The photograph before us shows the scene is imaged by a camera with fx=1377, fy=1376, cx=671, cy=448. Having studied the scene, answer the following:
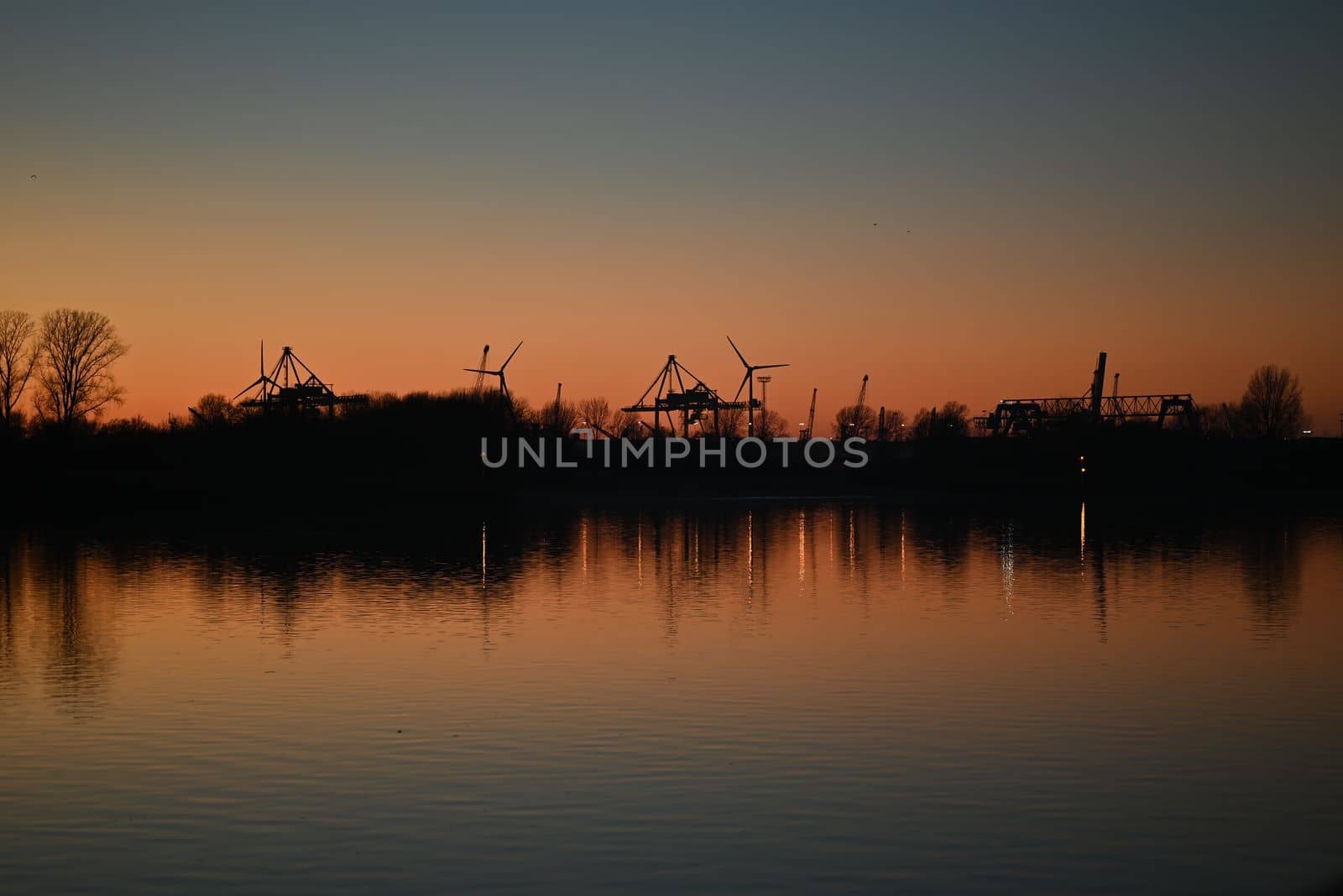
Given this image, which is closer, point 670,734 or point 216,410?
point 670,734

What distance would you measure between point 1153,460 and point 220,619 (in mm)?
124428

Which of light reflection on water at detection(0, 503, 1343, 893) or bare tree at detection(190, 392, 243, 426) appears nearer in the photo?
light reflection on water at detection(0, 503, 1343, 893)

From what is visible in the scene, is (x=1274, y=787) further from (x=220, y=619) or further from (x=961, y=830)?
(x=220, y=619)

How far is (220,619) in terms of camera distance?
101 feet

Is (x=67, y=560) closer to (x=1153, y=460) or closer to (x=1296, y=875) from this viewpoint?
(x=1296, y=875)

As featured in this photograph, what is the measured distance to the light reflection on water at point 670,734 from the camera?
1266 centimetres

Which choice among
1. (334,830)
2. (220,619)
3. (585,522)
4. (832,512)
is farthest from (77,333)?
(334,830)

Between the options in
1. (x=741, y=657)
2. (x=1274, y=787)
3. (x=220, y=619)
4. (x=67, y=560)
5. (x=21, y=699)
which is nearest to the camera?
(x=1274, y=787)

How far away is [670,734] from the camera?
719 inches

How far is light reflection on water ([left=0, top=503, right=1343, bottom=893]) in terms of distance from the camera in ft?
41.5

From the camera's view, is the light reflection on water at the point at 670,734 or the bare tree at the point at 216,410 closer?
the light reflection on water at the point at 670,734

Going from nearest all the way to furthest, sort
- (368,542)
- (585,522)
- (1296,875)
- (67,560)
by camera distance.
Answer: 1. (1296,875)
2. (67,560)
3. (368,542)
4. (585,522)

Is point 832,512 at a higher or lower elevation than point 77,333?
lower

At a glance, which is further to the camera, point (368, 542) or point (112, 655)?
point (368, 542)
